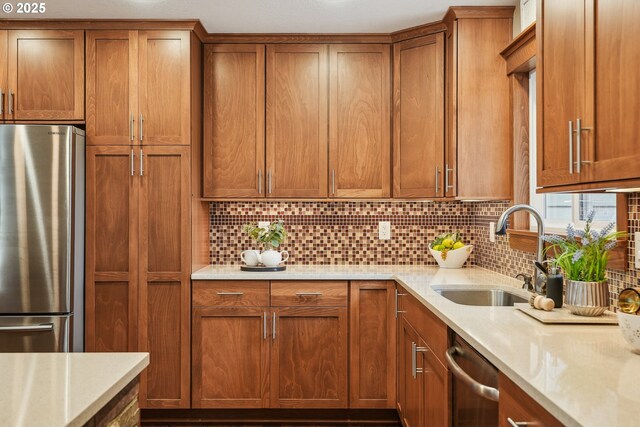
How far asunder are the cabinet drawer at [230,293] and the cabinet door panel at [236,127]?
0.59 metres

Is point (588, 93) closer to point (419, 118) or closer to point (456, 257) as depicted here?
point (419, 118)

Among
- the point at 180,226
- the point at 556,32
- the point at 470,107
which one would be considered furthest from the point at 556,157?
the point at 180,226

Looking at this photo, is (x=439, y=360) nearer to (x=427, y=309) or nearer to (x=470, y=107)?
(x=427, y=309)

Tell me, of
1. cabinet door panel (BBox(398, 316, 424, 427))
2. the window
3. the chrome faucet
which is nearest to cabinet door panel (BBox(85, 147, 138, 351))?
cabinet door panel (BBox(398, 316, 424, 427))

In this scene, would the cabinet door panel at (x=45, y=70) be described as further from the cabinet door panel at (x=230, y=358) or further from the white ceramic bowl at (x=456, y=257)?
the white ceramic bowl at (x=456, y=257)

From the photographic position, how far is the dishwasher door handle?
1.49 m

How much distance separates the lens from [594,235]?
198cm

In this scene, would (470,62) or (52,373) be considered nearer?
(52,373)

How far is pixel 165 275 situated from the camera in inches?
124

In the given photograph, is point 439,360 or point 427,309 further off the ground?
point 427,309

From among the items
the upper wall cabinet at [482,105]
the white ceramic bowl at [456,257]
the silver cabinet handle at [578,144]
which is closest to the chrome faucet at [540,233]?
the silver cabinet handle at [578,144]

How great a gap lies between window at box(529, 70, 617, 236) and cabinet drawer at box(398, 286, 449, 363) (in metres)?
0.79

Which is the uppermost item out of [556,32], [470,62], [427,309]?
[470,62]

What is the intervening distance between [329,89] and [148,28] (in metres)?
1.14
